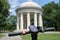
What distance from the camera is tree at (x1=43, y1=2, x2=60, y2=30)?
6744 cm

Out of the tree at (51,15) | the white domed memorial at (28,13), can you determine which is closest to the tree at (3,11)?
the white domed memorial at (28,13)

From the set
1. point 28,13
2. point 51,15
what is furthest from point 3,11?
point 51,15

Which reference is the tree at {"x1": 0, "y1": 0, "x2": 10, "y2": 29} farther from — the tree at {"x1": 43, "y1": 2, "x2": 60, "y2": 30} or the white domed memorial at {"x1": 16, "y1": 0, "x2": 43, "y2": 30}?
the tree at {"x1": 43, "y1": 2, "x2": 60, "y2": 30}

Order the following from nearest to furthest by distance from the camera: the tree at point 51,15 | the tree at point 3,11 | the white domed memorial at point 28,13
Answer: the white domed memorial at point 28,13 < the tree at point 3,11 < the tree at point 51,15

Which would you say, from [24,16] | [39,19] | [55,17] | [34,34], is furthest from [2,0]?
A: [34,34]

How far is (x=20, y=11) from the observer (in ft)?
170

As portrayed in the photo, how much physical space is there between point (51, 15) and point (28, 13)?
22452 millimetres

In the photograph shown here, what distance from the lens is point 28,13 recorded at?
169ft

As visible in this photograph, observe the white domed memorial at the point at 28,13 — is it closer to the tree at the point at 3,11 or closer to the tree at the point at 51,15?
the tree at the point at 3,11

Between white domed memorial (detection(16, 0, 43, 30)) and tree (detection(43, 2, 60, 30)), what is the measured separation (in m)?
13.5

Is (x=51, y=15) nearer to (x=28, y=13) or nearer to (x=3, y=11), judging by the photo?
(x=28, y=13)

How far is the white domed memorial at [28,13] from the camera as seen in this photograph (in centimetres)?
5019

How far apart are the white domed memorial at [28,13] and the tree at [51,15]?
13451mm

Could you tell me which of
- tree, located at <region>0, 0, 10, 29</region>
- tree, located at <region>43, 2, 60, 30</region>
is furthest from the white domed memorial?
tree, located at <region>43, 2, 60, 30</region>
